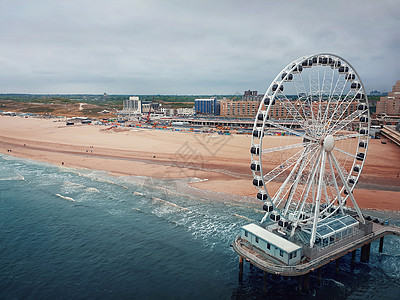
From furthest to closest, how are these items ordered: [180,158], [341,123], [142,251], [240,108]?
1. [240,108]
2. [180,158]
3. [341,123]
4. [142,251]

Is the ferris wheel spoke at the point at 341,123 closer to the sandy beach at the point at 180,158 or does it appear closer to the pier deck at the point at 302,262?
the pier deck at the point at 302,262

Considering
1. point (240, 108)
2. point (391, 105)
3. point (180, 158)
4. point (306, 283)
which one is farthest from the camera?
point (240, 108)

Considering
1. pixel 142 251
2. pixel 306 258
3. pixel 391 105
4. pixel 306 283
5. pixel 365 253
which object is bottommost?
pixel 142 251

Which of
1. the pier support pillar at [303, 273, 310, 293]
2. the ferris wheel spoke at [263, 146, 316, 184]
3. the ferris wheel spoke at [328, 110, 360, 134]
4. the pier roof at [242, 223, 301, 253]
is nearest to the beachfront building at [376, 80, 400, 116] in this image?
the ferris wheel spoke at [263, 146, 316, 184]

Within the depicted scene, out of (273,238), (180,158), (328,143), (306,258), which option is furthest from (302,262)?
(180,158)

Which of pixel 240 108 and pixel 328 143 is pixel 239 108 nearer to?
pixel 240 108

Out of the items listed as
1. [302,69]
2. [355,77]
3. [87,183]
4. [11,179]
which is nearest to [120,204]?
[87,183]

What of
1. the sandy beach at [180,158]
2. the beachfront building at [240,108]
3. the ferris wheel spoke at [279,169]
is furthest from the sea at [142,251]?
the beachfront building at [240,108]
